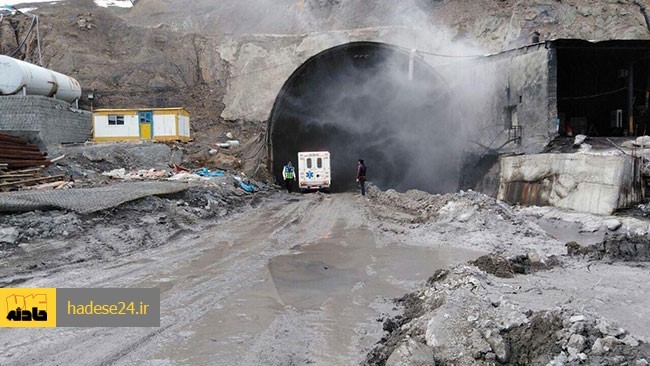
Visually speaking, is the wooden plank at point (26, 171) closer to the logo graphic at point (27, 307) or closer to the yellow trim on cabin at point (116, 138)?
the logo graphic at point (27, 307)

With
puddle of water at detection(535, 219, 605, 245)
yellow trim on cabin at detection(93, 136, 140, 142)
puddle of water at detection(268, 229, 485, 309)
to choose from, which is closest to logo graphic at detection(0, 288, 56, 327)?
puddle of water at detection(268, 229, 485, 309)

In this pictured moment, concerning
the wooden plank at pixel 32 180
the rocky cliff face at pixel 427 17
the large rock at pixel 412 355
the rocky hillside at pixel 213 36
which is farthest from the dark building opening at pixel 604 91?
the wooden plank at pixel 32 180

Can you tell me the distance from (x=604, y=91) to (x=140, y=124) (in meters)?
25.4

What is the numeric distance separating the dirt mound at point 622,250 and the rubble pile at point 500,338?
365 cm

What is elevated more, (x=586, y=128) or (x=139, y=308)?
(x=586, y=128)

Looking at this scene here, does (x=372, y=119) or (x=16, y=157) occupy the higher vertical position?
(x=372, y=119)

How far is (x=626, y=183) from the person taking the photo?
11953 millimetres

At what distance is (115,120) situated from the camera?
31750mm

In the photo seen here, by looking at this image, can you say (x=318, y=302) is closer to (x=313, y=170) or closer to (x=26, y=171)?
(x=26, y=171)

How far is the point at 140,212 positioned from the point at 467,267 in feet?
30.0

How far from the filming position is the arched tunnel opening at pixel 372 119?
25.1 m

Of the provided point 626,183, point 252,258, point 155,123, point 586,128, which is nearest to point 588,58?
point 586,128

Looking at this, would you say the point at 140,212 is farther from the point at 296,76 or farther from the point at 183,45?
the point at 183,45

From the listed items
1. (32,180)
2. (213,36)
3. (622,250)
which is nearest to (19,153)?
(32,180)
